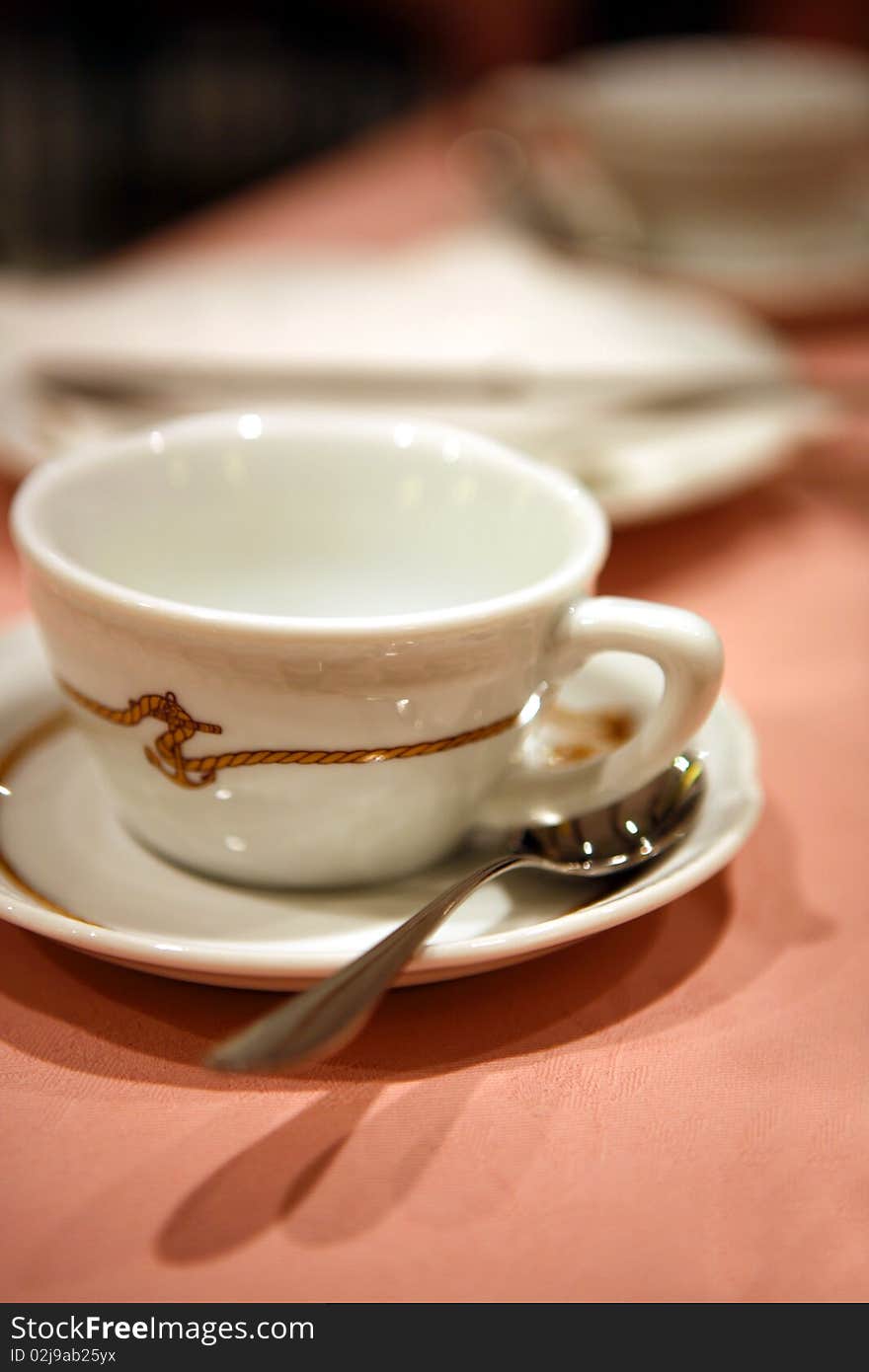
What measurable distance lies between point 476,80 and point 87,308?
1459mm

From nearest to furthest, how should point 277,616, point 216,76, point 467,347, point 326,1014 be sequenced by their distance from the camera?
1. point 326,1014
2. point 277,616
3. point 467,347
4. point 216,76

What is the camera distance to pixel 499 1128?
26cm

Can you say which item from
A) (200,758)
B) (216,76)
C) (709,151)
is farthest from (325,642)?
(216,76)

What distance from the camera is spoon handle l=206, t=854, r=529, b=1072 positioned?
8.6 inches

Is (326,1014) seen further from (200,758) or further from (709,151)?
(709,151)

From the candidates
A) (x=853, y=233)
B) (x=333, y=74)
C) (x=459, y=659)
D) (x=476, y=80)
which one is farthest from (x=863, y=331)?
(x=333, y=74)

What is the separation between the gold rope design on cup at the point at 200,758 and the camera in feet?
0.95

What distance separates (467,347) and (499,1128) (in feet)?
1.32

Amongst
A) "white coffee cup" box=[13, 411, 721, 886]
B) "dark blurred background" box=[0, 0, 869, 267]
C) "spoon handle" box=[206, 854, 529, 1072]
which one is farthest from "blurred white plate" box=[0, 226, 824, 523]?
"dark blurred background" box=[0, 0, 869, 267]

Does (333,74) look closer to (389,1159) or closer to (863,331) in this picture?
(863,331)

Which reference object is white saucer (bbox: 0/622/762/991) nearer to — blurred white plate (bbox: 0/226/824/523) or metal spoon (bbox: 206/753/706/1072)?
metal spoon (bbox: 206/753/706/1072)

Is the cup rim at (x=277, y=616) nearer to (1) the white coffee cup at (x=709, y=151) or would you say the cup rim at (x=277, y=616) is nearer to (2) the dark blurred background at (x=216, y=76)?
(1) the white coffee cup at (x=709, y=151)

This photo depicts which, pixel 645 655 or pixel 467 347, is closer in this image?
pixel 645 655

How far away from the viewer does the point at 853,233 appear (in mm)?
892
